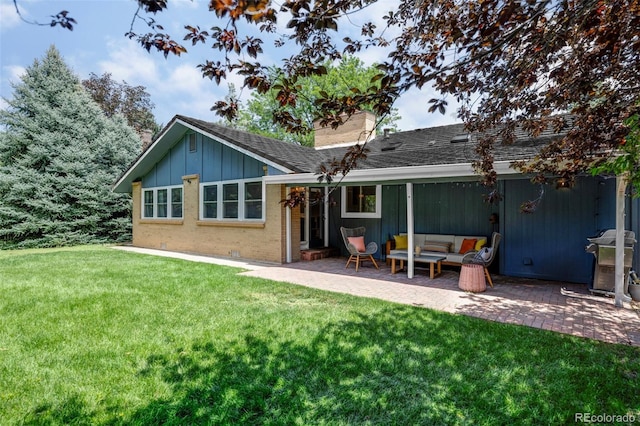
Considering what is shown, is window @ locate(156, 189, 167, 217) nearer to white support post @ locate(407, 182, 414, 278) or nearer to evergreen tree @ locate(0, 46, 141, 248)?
evergreen tree @ locate(0, 46, 141, 248)

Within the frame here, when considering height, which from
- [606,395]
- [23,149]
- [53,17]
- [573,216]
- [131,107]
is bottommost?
[606,395]

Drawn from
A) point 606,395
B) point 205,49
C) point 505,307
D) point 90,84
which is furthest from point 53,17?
point 90,84

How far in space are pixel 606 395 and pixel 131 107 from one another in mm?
31711

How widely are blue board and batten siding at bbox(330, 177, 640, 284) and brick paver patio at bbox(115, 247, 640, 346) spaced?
0.47 metres

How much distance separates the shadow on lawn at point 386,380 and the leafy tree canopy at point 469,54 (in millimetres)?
1959

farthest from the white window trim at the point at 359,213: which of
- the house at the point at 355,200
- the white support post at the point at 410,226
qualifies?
the white support post at the point at 410,226

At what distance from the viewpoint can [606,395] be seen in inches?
114

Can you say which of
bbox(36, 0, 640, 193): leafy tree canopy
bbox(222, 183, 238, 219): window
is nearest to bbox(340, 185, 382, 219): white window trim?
bbox(222, 183, 238, 219): window

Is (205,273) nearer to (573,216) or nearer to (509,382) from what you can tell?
(509,382)

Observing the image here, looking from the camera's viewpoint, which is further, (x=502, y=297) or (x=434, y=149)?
(x=434, y=149)

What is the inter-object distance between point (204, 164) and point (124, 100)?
790 inches

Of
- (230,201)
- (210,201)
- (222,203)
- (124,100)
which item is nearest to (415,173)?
(230,201)

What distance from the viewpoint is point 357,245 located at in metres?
9.59

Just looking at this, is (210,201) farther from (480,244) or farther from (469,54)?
(469,54)
